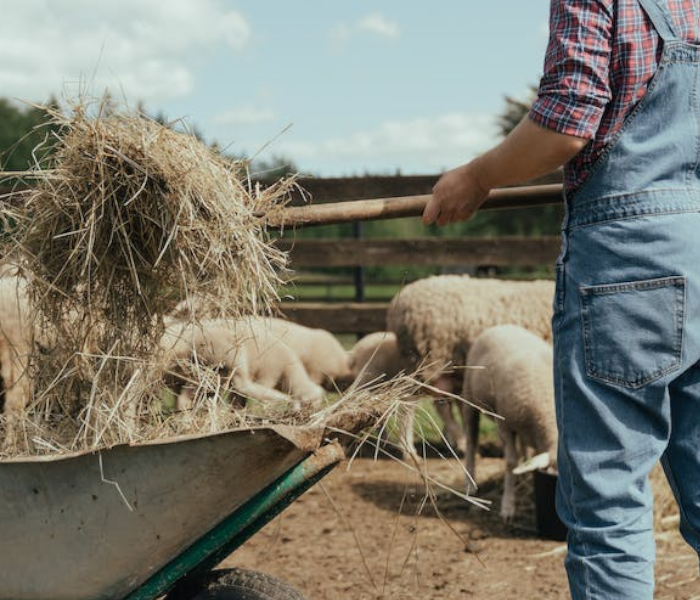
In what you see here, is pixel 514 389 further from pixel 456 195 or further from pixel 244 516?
pixel 244 516

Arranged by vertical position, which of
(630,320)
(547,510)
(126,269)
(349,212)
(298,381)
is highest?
(349,212)

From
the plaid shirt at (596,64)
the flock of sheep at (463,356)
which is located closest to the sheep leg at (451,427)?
the flock of sheep at (463,356)

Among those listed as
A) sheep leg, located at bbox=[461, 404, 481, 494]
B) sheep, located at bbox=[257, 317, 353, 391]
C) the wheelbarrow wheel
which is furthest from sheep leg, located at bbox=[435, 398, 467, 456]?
the wheelbarrow wheel

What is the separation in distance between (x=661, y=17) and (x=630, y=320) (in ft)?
2.30

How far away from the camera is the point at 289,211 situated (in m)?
2.91

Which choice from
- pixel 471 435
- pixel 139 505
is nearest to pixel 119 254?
pixel 139 505

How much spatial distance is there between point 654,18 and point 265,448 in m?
1.32

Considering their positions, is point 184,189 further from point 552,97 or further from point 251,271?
point 552,97

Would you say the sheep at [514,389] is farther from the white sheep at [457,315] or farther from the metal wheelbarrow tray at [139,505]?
the metal wheelbarrow tray at [139,505]

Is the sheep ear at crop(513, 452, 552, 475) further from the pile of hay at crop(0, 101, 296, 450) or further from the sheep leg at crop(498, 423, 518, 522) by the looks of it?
the pile of hay at crop(0, 101, 296, 450)

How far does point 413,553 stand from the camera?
4.90 meters

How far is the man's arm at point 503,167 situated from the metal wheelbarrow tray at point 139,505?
0.68 metres

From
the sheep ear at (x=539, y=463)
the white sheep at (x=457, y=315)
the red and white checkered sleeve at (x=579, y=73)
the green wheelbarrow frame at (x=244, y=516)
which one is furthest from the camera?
the white sheep at (x=457, y=315)

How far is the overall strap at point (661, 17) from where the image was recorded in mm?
2254
